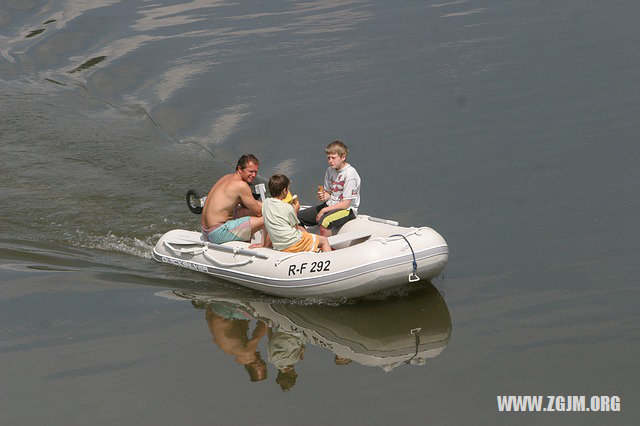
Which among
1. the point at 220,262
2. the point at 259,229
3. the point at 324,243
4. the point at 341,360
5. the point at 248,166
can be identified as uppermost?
the point at 248,166

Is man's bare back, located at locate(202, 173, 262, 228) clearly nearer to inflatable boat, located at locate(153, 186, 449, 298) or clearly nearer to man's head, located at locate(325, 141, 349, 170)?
inflatable boat, located at locate(153, 186, 449, 298)

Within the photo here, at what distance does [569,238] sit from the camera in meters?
10.9

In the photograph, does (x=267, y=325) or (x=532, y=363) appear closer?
(x=532, y=363)

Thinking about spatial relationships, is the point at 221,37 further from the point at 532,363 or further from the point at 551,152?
the point at 532,363

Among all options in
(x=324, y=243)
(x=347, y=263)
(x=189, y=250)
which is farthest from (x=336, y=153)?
(x=189, y=250)

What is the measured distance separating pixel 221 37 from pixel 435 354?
1214cm

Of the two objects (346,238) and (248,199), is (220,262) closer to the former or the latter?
(248,199)

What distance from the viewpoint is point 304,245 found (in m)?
10.1

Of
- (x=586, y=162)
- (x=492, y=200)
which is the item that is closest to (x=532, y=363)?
(x=492, y=200)

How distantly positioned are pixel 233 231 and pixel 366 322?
1991 millimetres

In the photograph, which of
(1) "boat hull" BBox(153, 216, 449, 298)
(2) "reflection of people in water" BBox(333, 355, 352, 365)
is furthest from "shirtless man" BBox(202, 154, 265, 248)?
(2) "reflection of people in water" BBox(333, 355, 352, 365)

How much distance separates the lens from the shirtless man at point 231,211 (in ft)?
34.2

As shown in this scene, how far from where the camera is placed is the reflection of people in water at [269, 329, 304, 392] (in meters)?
8.48

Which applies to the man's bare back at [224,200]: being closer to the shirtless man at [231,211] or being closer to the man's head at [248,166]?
the shirtless man at [231,211]
